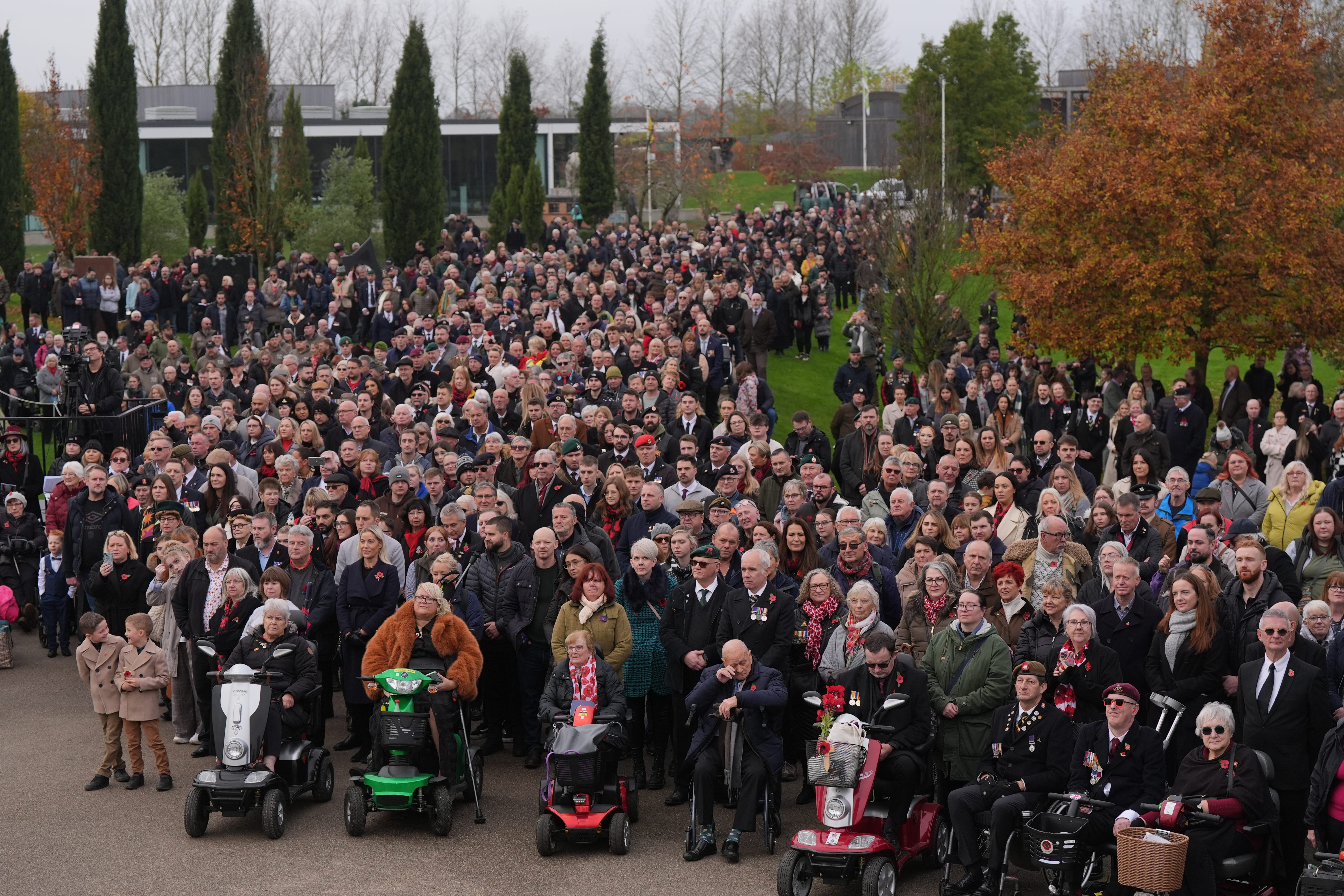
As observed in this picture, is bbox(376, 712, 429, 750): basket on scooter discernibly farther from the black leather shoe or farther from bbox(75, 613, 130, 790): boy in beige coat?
the black leather shoe

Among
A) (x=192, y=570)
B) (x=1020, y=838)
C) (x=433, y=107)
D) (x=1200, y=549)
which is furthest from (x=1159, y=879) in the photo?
(x=433, y=107)

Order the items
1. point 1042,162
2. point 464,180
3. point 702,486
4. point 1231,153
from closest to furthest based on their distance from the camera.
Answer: point 702,486, point 1231,153, point 1042,162, point 464,180

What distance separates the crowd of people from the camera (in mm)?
9219

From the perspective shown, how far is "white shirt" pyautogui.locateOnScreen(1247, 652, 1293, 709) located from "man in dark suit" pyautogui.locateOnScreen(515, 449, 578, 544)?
619cm

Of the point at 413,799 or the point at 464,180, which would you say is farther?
the point at 464,180

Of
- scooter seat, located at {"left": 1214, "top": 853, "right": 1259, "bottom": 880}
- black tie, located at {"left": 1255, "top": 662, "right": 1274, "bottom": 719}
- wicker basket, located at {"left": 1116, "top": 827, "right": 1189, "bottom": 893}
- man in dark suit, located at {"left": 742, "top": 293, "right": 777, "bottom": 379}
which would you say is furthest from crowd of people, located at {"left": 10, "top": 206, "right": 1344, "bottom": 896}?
man in dark suit, located at {"left": 742, "top": 293, "right": 777, "bottom": 379}

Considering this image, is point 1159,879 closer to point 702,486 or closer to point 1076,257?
point 702,486

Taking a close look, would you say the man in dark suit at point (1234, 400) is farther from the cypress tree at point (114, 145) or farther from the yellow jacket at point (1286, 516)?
the cypress tree at point (114, 145)

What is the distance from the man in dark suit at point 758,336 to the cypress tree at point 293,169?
16929 millimetres

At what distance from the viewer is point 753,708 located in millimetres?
9586

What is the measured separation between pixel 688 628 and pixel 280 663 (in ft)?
9.64

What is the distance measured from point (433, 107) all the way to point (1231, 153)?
23.9 meters

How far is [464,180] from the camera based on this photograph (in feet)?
200

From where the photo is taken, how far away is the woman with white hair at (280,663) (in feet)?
34.0
